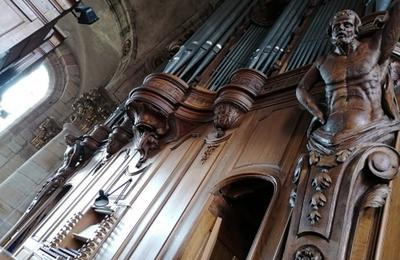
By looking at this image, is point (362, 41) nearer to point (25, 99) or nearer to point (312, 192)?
point (312, 192)

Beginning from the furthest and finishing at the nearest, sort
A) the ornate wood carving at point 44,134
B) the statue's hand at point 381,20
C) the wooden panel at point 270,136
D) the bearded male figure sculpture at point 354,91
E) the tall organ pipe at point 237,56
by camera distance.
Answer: the ornate wood carving at point 44,134 → the tall organ pipe at point 237,56 → the wooden panel at point 270,136 → the statue's hand at point 381,20 → the bearded male figure sculpture at point 354,91

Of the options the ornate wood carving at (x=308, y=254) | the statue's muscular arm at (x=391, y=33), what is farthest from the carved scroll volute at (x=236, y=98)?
the ornate wood carving at (x=308, y=254)

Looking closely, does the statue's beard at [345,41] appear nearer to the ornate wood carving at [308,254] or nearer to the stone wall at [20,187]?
the ornate wood carving at [308,254]

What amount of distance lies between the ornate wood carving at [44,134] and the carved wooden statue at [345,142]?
24.0ft

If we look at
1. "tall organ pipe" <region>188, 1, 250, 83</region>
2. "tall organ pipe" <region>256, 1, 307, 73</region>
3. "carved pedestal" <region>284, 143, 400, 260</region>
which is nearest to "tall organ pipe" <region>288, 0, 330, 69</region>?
"tall organ pipe" <region>256, 1, 307, 73</region>

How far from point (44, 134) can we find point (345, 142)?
7.84 m

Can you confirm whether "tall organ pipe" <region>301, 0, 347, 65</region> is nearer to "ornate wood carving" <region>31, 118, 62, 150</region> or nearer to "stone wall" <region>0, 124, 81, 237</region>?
"stone wall" <region>0, 124, 81, 237</region>

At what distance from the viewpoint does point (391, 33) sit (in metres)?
1.94

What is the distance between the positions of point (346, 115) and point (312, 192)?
0.48 m

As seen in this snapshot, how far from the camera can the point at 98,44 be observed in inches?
339

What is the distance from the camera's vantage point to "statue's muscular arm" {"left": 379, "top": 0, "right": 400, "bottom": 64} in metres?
1.92

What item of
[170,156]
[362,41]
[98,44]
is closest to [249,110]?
[170,156]

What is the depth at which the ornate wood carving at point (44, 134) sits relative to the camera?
27.2 feet

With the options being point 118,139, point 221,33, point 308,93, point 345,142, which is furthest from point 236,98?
point 118,139
